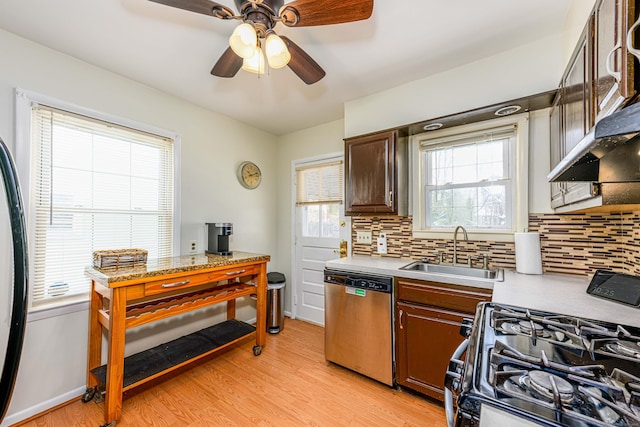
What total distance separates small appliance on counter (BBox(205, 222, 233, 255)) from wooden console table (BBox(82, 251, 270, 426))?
0.15m

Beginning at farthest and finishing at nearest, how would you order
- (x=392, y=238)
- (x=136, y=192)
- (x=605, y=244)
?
(x=392, y=238)
(x=136, y=192)
(x=605, y=244)

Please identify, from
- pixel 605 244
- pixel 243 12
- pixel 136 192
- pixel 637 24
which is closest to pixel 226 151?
pixel 136 192

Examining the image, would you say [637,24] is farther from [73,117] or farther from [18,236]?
[73,117]

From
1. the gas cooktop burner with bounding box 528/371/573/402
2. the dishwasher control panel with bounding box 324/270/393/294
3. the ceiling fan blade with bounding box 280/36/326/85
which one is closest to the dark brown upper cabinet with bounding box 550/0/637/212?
the gas cooktop burner with bounding box 528/371/573/402

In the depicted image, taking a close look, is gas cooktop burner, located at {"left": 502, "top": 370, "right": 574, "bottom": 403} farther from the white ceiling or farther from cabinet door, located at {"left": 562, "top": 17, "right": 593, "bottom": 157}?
the white ceiling

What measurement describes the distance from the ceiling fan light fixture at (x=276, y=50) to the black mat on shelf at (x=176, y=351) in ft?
7.42

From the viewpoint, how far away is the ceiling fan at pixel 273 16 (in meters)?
1.25

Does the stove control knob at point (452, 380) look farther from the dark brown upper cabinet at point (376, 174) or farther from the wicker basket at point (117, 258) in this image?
the wicker basket at point (117, 258)

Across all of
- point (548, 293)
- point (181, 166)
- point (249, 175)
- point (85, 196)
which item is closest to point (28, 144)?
point (85, 196)

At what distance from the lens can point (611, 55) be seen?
0.83 metres

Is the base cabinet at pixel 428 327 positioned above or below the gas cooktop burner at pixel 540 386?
below

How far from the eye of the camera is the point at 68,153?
200cm

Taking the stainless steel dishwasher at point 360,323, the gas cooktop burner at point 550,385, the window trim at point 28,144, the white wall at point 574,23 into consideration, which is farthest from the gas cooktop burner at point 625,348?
the window trim at point 28,144

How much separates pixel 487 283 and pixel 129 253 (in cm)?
254
